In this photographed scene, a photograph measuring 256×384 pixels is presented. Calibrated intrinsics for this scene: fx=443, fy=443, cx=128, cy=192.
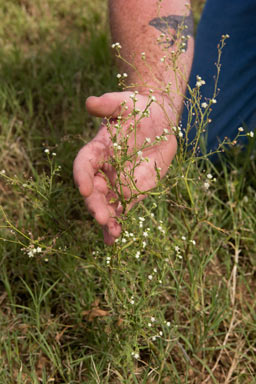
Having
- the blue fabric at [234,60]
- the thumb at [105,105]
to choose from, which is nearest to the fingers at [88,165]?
the thumb at [105,105]

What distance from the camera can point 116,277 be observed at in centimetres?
169

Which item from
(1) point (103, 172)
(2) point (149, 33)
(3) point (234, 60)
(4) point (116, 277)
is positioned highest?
(2) point (149, 33)

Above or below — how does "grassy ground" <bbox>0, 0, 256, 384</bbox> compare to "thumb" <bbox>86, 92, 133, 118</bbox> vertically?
below

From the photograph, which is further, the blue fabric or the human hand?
the blue fabric

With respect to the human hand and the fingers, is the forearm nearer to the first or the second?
the human hand

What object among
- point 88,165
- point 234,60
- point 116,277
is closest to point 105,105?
point 88,165

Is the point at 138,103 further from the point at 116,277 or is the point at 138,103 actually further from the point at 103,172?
the point at 116,277

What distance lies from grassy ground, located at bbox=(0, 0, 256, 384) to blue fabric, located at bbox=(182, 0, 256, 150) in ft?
0.84

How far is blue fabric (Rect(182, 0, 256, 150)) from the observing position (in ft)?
7.76

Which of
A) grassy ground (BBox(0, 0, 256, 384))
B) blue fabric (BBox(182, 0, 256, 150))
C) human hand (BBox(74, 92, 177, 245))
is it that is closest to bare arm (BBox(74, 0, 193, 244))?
human hand (BBox(74, 92, 177, 245))

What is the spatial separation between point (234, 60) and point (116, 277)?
141 cm

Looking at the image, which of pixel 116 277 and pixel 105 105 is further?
pixel 116 277

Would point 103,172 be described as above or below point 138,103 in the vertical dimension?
below

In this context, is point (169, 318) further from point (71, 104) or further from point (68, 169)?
point (71, 104)
